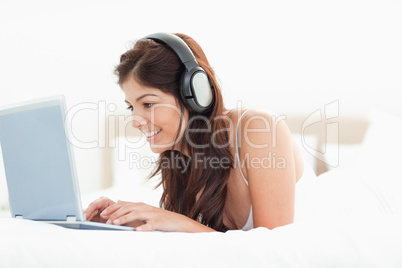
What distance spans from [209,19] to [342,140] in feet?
3.11

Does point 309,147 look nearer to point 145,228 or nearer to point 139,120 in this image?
point 139,120

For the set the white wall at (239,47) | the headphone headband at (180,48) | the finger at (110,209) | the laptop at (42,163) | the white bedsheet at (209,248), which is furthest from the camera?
the white wall at (239,47)

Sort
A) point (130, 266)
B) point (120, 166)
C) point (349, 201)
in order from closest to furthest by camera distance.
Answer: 1. point (130, 266)
2. point (349, 201)
3. point (120, 166)

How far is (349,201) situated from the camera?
1507 millimetres

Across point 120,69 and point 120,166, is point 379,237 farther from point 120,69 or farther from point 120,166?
point 120,166

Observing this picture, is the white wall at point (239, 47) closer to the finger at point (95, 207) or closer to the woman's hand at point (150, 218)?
the finger at point (95, 207)

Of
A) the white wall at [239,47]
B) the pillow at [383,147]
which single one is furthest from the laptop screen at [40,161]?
the white wall at [239,47]

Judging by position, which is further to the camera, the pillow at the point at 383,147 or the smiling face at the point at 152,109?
the pillow at the point at 383,147

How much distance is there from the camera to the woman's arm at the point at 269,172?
1.13 meters

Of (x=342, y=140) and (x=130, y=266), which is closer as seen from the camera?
(x=130, y=266)

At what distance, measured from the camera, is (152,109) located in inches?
46.6

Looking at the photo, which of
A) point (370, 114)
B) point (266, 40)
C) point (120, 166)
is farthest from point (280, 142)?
point (120, 166)

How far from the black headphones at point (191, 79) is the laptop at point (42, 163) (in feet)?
1.29

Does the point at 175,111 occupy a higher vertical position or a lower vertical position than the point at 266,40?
lower
